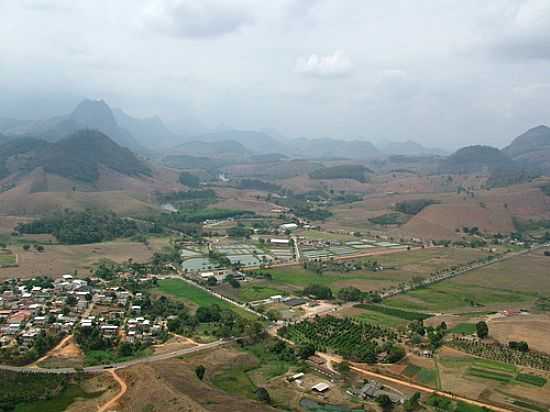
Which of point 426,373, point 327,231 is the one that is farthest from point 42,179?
point 426,373

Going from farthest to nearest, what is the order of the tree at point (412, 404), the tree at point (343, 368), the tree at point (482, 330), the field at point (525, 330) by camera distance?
the tree at point (482, 330)
the field at point (525, 330)
the tree at point (343, 368)
the tree at point (412, 404)

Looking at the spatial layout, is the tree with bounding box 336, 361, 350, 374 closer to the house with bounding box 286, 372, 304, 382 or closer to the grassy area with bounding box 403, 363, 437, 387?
the house with bounding box 286, 372, 304, 382

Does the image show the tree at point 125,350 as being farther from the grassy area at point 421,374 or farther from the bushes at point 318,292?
the bushes at point 318,292

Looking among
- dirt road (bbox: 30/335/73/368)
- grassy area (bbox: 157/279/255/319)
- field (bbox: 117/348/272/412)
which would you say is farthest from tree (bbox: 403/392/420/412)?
dirt road (bbox: 30/335/73/368)

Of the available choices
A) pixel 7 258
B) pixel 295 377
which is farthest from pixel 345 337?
pixel 7 258

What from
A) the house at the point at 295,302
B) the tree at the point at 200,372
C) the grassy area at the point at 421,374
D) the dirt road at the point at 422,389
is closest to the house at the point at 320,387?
the dirt road at the point at 422,389

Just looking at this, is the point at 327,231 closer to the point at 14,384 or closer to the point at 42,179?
the point at 42,179
